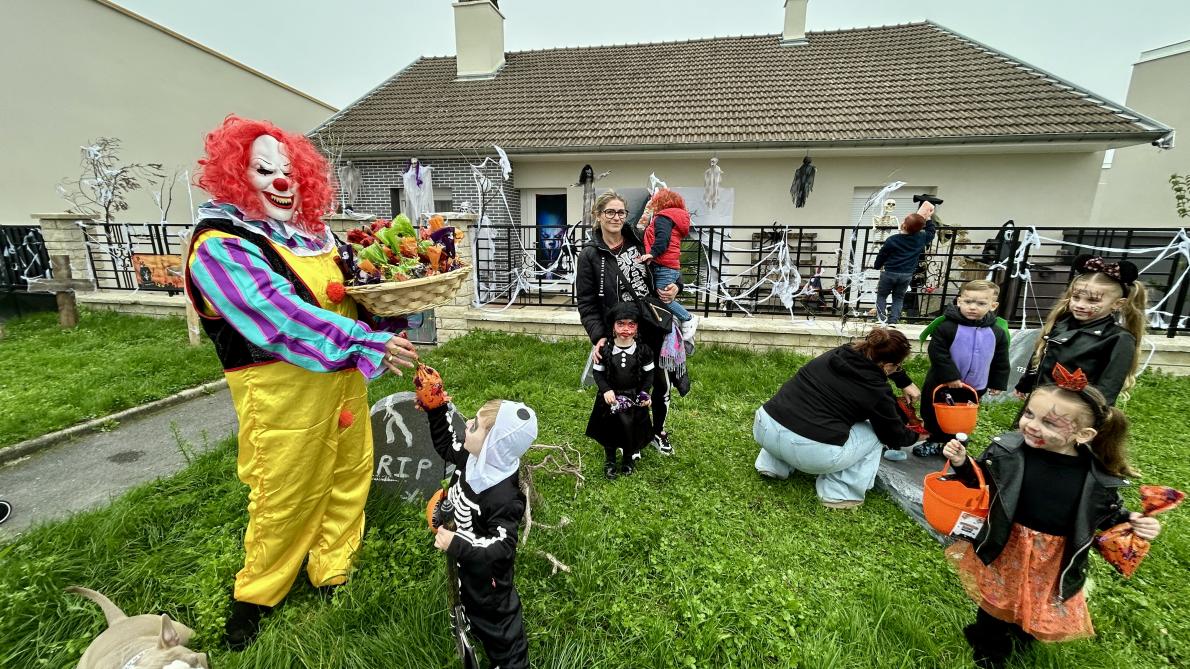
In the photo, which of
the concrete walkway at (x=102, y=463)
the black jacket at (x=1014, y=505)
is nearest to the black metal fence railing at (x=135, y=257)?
the concrete walkway at (x=102, y=463)

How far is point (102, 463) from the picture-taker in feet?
11.8

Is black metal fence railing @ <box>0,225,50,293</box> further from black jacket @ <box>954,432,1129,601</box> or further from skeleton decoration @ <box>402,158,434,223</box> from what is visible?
black jacket @ <box>954,432,1129,601</box>

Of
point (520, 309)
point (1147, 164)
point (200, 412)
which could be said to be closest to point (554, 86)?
point (520, 309)

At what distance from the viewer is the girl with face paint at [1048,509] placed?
164 centimetres

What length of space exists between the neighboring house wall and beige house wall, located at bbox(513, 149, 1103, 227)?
16.8 feet

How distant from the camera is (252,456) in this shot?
1894mm

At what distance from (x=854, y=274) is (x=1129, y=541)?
5.33m

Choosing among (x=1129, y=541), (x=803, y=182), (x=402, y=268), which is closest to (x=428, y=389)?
(x=402, y=268)

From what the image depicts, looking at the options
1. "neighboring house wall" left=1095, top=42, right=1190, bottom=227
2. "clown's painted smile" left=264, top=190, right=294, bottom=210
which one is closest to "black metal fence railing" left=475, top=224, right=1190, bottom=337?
"clown's painted smile" left=264, top=190, right=294, bottom=210

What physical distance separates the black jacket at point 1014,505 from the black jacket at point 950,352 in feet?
5.41

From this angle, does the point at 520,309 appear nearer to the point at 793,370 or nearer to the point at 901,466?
the point at 793,370

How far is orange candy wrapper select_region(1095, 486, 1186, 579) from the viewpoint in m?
1.52

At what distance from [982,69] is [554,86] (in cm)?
945

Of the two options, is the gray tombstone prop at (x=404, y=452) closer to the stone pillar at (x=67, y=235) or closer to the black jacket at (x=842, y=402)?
the black jacket at (x=842, y=402)
